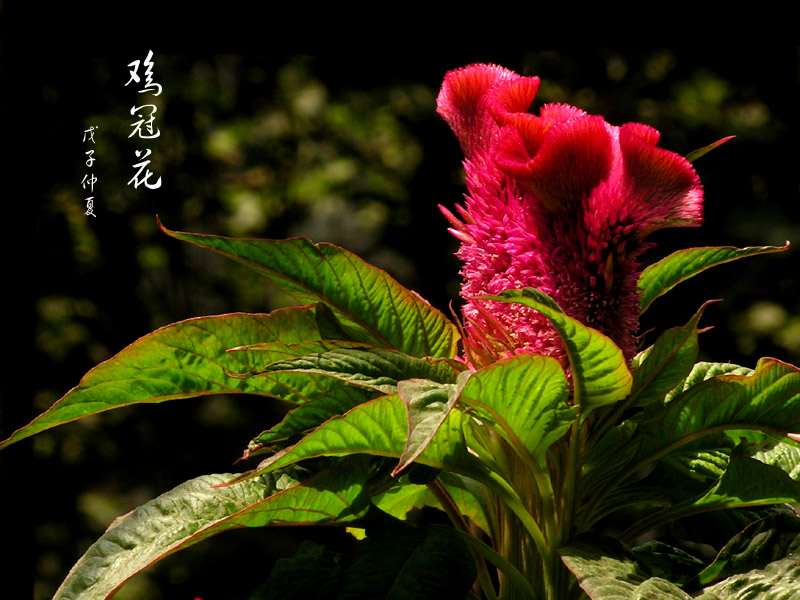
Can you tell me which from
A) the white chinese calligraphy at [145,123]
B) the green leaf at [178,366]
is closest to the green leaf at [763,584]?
the green leaf at [178,366]

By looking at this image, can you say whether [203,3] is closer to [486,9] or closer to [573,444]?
[486,9]

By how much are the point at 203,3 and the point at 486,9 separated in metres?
0.58

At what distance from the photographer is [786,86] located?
5.96 feet

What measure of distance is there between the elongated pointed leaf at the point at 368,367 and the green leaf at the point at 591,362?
7cm

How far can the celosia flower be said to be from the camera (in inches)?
23.2

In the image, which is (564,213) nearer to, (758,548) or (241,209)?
(758,548)

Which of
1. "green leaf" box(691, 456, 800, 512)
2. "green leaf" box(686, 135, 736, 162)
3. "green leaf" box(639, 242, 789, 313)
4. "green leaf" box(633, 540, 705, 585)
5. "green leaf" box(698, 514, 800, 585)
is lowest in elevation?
"green leaf" box(633, 540, 705, 585)

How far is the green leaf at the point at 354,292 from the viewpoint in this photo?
64cm

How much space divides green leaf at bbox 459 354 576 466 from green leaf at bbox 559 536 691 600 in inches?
2.9

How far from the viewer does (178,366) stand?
0.66 meters

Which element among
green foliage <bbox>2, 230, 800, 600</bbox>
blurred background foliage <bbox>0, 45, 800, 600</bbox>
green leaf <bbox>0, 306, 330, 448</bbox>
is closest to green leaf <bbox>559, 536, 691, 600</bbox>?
green foliage <bbox>2, 230, 800, 600</bbox>

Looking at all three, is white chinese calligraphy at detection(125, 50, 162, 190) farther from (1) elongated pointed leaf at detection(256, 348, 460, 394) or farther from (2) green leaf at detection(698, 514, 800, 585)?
(2) green leaf at detection(698, 514, 800, 585)

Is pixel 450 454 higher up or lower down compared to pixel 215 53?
lower down

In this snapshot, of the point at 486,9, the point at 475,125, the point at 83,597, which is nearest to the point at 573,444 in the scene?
the point at 475,125
